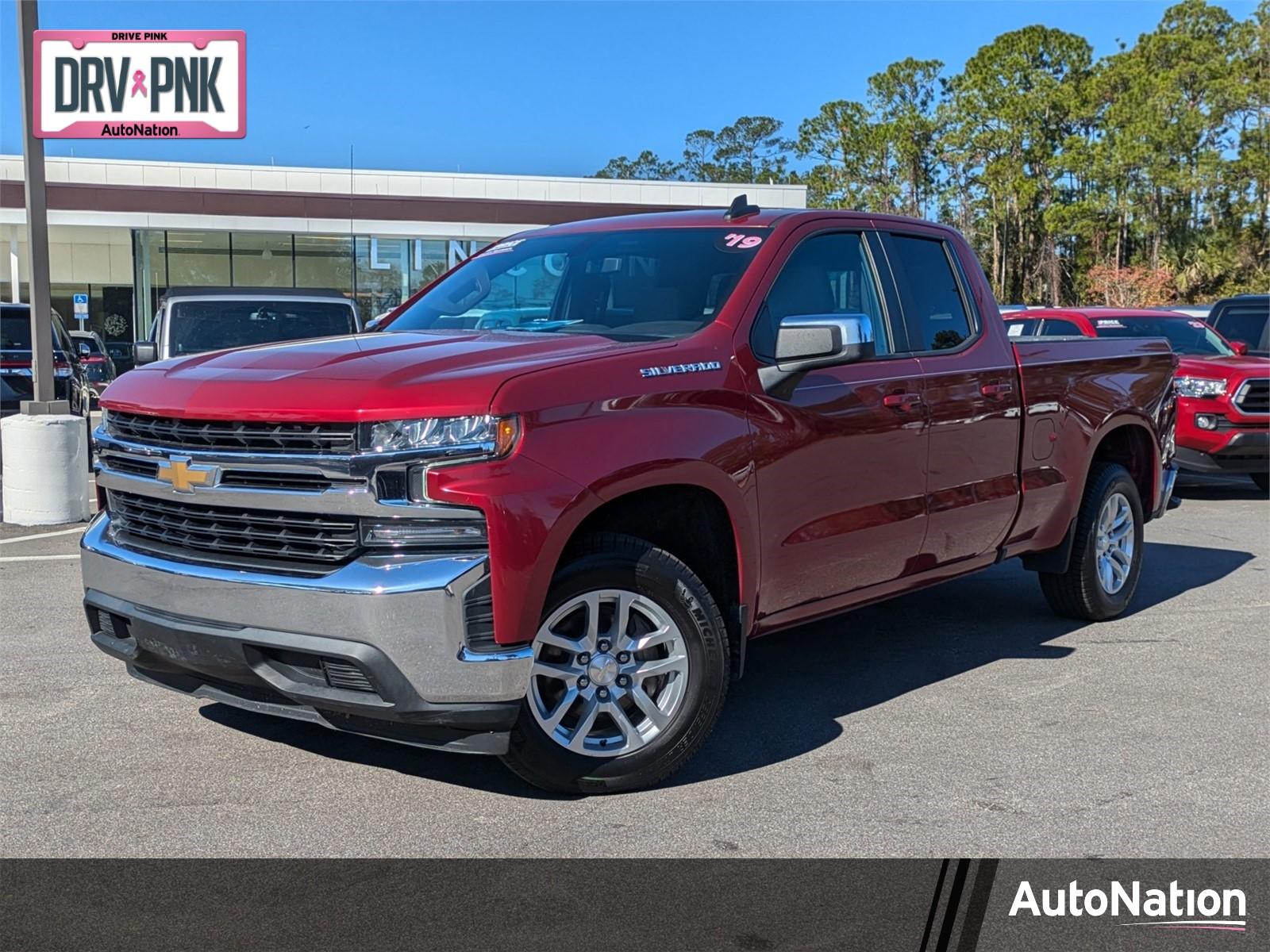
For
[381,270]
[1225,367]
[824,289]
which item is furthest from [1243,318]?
[381,270]

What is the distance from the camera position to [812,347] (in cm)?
479

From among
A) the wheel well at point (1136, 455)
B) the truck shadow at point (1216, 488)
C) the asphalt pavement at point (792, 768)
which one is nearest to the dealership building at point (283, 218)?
the truck shadow at point (1216, 488)

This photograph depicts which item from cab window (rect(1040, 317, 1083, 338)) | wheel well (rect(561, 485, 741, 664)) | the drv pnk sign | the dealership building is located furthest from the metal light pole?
the dealership building

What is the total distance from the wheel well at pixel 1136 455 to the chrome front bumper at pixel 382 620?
4.47 meters

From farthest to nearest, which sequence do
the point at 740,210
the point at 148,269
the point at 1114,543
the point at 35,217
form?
the point at 148,269 → the point at 35,217 → the point at 1114,543 → the point at 740,210

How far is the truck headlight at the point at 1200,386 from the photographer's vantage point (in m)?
12.3

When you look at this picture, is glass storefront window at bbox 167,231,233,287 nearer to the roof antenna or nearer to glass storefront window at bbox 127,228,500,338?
glass storefront window at bbox 127,228,500,338

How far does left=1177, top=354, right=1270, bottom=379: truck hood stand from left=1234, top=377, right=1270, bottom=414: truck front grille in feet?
0.24

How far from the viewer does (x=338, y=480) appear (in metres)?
4.04

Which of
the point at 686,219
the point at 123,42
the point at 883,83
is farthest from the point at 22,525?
the point at 883,83

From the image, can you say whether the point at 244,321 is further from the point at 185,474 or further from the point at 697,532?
the point at 697,532

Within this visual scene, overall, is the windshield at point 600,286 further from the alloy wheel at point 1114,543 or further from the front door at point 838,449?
the alloy wheel at point 1114,543

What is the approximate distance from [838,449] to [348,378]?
6.31 ft

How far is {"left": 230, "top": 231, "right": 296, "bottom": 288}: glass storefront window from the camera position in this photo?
35.4 m
